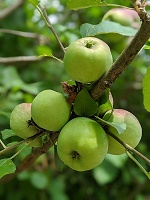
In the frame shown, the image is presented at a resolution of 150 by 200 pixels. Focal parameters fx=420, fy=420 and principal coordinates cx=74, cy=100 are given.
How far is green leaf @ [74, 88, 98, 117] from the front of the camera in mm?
986

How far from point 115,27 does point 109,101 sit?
382mm

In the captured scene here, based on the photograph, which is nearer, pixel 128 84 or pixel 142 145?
pixel 128 84

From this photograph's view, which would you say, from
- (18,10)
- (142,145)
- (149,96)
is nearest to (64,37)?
(18,10)

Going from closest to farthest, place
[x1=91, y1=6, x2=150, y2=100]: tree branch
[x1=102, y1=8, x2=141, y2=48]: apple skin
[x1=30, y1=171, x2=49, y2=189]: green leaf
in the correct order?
1. [x1=91, y1=6, x2=150, y2=100]: tree branch
2. [x1=102, y1=8, x2=141, y2=48]: apple skin
3. [x1=30, y1=171, x2=49, y2=189]: green leaf

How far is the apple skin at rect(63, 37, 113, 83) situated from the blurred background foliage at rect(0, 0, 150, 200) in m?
1.23

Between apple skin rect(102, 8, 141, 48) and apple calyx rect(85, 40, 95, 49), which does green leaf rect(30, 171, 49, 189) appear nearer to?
apple skin rect(102, 8, 141, 48)

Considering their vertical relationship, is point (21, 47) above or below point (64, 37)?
below

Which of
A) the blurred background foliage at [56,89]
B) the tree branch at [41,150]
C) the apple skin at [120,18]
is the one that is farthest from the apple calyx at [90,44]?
the blurred background foliage at [56,89]

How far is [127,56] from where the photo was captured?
0.89 m

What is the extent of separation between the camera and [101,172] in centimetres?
259

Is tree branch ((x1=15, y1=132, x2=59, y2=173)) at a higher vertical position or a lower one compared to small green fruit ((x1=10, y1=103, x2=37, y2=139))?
lower

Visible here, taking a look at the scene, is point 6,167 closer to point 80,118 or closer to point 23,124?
point 23,124

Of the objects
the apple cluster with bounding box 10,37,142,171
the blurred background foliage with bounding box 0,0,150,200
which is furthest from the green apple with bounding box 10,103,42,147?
the blurred background foliage with bounding box 0,0,150,200

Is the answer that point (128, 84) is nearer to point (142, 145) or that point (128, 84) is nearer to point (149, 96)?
point (142, 145)
